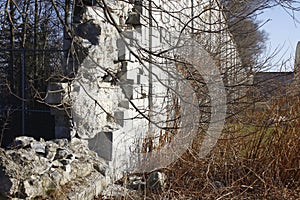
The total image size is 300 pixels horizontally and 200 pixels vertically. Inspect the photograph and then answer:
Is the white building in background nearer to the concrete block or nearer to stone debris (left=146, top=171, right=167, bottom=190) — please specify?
the concrete block

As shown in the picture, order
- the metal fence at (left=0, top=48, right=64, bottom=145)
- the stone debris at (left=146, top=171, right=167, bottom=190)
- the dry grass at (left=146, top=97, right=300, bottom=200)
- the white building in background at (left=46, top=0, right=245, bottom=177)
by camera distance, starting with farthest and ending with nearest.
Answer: the metal fence at (left=0, top=48, right=64, bottom=145) → the white building in background at (left=46, top=0, right=245, bottom=177) → the stone debris at (left=146, top=171, right=167, bottom=190) → the dry grass at (left=146, top=97, right=300, bottom=200)

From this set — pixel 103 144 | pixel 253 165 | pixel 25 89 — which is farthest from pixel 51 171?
pixel 25 89

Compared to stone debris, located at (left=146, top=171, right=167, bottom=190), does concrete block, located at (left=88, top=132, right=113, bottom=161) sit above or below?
above

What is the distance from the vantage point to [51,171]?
3.23 meters

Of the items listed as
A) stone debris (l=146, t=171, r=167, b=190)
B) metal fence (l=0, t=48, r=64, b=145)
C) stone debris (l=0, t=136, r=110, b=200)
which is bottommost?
stone debris (l=146, t=171, r=167, b=190)

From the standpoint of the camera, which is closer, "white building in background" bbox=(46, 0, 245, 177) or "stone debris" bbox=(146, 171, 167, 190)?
"stone debris" bbox=(146, 171, 167, 190)

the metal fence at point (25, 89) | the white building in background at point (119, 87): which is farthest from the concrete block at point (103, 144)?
the metal fence at point (25, 89)

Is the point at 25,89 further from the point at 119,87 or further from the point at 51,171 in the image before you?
the point at 51,171

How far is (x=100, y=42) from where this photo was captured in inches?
165

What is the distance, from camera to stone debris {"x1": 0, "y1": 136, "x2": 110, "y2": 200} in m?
2.82

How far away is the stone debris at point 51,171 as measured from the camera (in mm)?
2822

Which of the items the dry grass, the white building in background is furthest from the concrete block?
the dry grass

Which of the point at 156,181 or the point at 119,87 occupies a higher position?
the point at 119,87

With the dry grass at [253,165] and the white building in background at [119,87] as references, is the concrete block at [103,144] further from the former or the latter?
the dry grass at [253,165]
